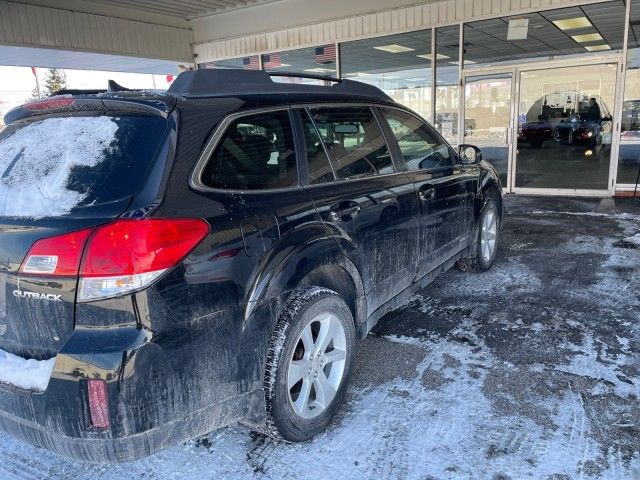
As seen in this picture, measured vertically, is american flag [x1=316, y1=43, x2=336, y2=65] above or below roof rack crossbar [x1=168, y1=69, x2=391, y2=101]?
above

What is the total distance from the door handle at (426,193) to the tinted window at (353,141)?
1.05 ft

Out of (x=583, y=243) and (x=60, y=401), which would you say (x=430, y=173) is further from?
(x=583, y=243)

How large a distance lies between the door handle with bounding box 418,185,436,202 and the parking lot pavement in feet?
3.23

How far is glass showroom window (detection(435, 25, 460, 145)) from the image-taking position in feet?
31.9

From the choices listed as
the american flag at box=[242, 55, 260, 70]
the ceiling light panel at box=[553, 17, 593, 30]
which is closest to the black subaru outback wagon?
the ceiling light panel at box=[553, 17, 593, 30]

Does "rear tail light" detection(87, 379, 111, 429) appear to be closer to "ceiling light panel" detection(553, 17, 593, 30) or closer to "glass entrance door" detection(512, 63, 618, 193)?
"glass entrance door" detection(512, 63, 618, 193)

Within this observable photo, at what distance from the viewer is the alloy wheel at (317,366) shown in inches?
98.4

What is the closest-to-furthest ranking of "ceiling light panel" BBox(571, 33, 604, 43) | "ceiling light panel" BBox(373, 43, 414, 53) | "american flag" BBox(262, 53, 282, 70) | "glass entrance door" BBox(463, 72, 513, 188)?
"ceiling light panel" BBox(571, 33, 604, 43)
"glass entrance door" BBox(463, 72, 513, 188)
"ceiling light panel" BBox(373, 43, 414, 53)
"american flag" BBox(262, 53, 282, 70)

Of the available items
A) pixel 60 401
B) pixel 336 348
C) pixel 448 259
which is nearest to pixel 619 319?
pixel 448 259

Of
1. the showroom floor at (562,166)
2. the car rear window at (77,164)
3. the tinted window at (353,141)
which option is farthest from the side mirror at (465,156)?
the showroom floor at (562,166)

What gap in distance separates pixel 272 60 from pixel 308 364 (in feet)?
34.9

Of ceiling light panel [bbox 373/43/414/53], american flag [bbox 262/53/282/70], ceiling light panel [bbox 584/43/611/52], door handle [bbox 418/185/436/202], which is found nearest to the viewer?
door handle [bbox 418/185/436/202]

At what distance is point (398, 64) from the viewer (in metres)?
10.7

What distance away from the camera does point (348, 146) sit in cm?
313
